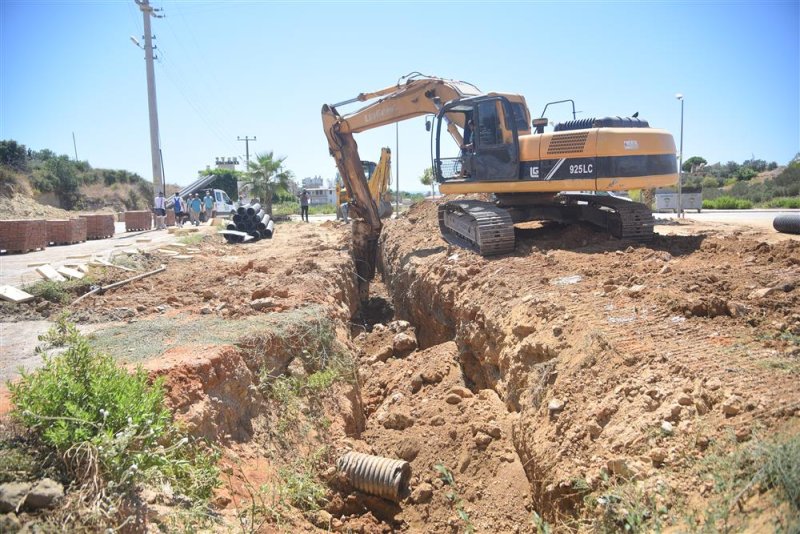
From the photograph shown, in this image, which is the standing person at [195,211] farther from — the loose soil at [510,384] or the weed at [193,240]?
the loose soil at [510,384]

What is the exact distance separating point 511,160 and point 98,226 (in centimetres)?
1550

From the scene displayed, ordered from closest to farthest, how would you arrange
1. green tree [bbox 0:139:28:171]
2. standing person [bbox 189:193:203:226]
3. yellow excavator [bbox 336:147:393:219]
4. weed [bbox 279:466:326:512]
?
weed [bbox 279:466:326:512] → yellow excavator [bbox 336:147:393:219] → standing person [bbox 189:193:203:226] → green tree [bbox 0:139:28:171]

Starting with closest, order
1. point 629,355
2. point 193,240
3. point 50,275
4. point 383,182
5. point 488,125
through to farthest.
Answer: point 629,355 < point 50,275 < point 488,125 < point 193,240 < point 383,182

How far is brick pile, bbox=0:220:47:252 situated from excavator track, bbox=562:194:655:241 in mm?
13909

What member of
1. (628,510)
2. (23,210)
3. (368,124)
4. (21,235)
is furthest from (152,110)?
(628,510)

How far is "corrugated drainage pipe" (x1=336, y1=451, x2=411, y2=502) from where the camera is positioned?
4805mm

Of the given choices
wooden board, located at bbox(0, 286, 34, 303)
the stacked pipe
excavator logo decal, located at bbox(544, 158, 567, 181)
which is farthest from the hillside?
excavator logo decal, located at bbox(544, 158, 567, 181)

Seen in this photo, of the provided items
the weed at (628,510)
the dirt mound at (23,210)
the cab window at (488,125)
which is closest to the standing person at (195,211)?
the dirt mound at (23,210)

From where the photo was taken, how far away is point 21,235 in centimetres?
1441

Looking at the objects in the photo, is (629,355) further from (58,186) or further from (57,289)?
(58,186)

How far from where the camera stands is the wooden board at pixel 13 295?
8.02 meters

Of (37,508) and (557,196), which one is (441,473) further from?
(557,196)

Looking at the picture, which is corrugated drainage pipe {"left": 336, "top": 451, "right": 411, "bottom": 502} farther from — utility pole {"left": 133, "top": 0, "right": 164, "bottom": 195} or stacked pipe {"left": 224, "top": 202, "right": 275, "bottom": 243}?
utility pole {"left": 133, "top": 0, "right": 164, "bottom": 195}

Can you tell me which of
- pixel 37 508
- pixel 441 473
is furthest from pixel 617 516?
pixel 37 508
